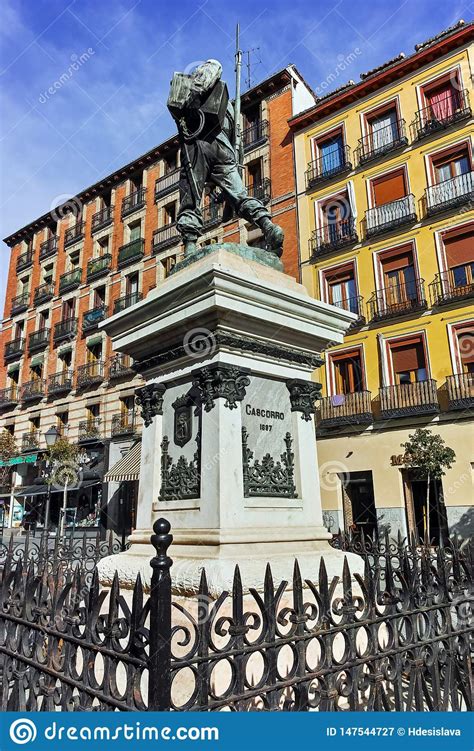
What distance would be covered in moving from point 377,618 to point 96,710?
1460mm

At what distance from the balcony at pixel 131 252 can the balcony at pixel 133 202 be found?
202 centimetres

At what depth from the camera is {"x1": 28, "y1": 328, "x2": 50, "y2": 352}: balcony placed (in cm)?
3322

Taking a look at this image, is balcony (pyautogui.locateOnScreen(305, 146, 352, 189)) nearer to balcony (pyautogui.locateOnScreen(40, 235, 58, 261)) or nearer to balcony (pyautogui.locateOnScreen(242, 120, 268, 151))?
balcony (pyautogui.locateOnScreen(242, 120, 268, 151))

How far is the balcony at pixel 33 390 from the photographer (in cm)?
3241

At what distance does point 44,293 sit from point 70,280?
2960 mm

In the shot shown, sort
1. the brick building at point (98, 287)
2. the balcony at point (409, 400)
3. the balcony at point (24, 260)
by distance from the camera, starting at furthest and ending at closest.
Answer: the balcony at point (24, 260)
the brick building at point (98, 287)
the balcony at point (409, 400)

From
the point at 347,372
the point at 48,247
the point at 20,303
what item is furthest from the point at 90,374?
the point at 347,372

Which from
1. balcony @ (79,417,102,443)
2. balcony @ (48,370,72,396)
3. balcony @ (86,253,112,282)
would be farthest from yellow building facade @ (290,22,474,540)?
balcony @ (48,370,72,396)

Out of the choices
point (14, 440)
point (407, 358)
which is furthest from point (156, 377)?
point (14, 440)

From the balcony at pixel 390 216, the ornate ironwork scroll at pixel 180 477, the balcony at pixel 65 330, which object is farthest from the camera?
the balcony at pixel 65 330

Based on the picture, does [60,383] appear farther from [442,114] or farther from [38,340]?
[442,114]

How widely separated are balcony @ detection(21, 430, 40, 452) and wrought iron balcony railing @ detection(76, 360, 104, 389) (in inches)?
197

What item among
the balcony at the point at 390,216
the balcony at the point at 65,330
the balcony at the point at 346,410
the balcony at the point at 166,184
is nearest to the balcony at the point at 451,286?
the balcony at the point at 390,216

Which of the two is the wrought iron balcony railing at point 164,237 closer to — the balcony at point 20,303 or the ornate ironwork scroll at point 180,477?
the balcony at point 20,303
